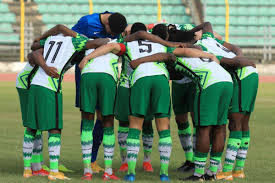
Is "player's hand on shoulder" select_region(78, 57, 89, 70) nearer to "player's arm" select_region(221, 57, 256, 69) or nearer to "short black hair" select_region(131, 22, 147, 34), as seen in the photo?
"short black hair" select_region(131, 22, 147, 34)

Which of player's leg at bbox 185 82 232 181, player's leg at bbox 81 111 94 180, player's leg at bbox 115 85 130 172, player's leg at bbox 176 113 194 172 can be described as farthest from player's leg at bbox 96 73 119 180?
player's leg at bbox 176 113 194 172

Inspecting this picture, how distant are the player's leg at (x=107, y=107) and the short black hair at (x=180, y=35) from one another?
105cm

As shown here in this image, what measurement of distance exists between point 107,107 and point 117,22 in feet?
3.93

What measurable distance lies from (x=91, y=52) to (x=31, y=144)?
50.0 inches

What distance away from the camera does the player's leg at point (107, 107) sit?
6887 mm

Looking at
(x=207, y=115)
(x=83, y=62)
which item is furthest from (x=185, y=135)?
(x=83, y=62)

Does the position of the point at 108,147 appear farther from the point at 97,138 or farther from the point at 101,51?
the point at 101,51

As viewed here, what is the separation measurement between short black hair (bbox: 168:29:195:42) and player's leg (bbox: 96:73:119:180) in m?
1.05

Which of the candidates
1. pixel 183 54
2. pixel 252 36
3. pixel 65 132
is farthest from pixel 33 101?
pixel 252 36

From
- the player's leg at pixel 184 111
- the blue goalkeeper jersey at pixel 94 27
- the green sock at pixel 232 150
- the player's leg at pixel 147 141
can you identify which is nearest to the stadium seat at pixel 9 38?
the blue goalkeeper jersey at pixel 94 27

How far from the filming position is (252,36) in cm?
2956

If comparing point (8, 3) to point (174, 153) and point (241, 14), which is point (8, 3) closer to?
point (241, 14)

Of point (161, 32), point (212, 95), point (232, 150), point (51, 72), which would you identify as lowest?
point (232, 150)

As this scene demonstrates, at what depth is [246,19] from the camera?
30.1 m
